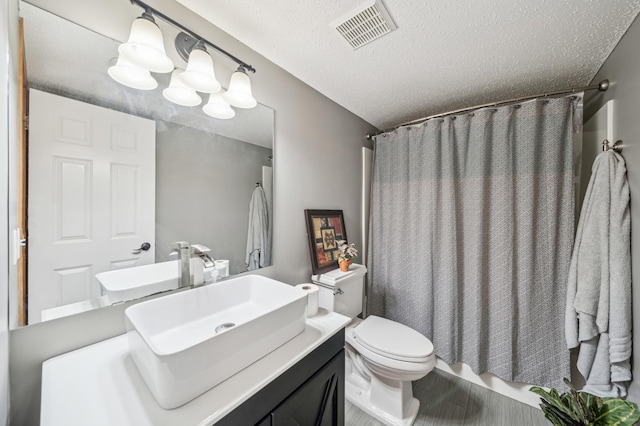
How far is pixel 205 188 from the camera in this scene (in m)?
1.15

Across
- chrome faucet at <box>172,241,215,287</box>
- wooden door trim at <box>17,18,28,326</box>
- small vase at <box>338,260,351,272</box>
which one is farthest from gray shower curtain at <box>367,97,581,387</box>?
wooden door trim at <box>17,18,28,326</box>

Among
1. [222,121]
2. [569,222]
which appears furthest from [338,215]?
[569,222]

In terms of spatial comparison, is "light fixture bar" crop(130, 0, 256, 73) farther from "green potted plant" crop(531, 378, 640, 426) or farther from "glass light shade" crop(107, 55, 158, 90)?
"green potted plant" crop(531, 378, 640, 426)

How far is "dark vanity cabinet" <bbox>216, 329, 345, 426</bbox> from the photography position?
26.1 inches

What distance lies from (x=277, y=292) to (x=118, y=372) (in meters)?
0.58

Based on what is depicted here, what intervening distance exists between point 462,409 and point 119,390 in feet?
6.28

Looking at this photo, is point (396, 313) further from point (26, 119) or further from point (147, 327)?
point (26, 119)

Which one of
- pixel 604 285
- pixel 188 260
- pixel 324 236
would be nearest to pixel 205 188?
pixel 188 260

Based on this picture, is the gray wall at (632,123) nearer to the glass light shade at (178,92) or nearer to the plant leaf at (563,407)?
the plant leaf at (563,407)

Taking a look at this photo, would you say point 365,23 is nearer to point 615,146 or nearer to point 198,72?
point 198,72

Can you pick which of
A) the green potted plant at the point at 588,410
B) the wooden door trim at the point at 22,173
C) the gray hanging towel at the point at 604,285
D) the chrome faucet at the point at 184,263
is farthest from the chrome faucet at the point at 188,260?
the gray hanging towel at the point at 604,285

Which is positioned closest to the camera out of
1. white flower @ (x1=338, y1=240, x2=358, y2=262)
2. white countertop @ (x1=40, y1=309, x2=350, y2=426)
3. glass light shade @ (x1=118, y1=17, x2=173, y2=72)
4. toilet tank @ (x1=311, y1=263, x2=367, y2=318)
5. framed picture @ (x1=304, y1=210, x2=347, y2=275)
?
white countertop @ (x1=40, y1=309, x2=350, y2=426)

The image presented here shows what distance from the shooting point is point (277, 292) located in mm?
1094

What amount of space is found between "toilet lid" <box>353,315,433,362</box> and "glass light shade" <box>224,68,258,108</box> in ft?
5.13
